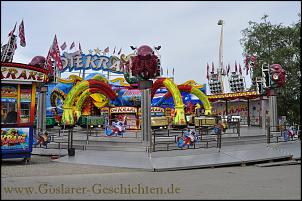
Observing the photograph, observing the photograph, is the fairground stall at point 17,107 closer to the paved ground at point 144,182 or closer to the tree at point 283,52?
the paved ground at point 144,182

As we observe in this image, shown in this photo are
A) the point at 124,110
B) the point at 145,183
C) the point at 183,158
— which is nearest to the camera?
the point at 145,183

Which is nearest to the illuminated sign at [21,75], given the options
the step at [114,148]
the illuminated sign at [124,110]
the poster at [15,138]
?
the poster at [15,138]

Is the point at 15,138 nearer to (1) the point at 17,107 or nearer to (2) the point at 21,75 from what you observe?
(1) the point at 17,107

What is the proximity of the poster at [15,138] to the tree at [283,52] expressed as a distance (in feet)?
72.6

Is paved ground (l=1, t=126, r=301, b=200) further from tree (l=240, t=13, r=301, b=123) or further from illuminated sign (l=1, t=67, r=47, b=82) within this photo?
tree (l=240, t=13, r=301, b=123)

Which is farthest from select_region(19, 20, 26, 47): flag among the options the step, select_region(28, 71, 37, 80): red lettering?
select_region(28, 71, 37, 80): red lettering

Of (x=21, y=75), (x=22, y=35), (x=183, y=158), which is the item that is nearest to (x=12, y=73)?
(x=21, y=75)

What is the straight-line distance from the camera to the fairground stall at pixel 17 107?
38.1 ft

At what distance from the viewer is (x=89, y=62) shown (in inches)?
1731

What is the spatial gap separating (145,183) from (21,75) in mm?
6345

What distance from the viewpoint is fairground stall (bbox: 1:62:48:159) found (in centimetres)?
1160

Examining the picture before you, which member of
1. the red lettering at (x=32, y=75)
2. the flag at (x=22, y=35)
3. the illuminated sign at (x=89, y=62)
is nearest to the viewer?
the red lettering at (x=32, y=75)

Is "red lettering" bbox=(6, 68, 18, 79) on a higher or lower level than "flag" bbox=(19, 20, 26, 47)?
lower

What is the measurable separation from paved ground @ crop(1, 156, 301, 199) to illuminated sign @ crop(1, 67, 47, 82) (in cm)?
299
